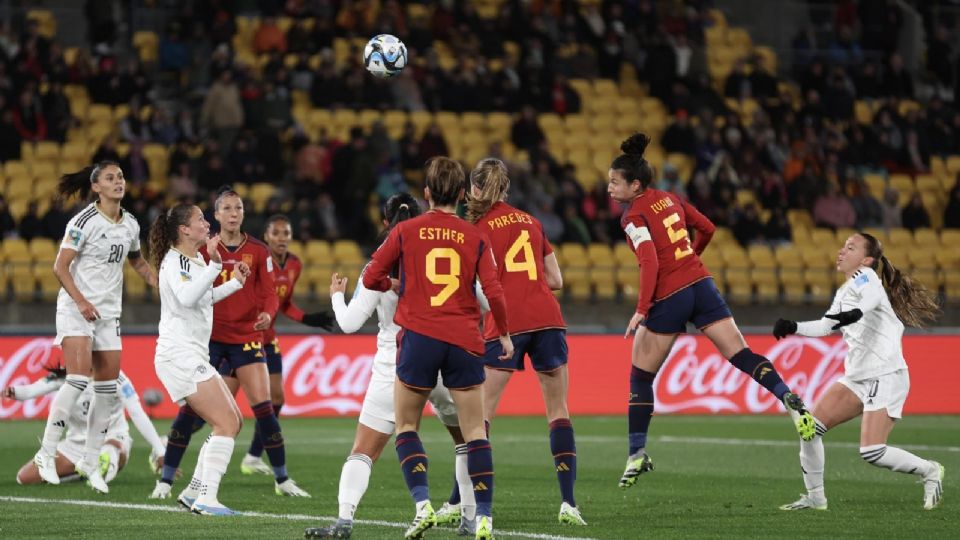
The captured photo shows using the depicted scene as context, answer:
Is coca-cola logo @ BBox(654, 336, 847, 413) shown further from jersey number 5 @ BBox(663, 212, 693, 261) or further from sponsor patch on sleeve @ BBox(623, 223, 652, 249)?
sponsor patch on sleeve @ BBox(623, 223, 652, 249)

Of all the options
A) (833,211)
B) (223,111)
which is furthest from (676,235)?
(833,211)

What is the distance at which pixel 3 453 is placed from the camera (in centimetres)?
1541

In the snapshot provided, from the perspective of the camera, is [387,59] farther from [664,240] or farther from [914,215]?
[914,215]

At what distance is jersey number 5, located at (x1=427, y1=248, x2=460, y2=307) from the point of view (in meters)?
8.51

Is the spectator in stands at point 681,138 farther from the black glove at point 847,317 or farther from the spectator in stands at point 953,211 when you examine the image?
the black glove at point 847,317

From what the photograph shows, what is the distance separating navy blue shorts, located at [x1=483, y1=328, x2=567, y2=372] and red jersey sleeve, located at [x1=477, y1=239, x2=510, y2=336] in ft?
4.41

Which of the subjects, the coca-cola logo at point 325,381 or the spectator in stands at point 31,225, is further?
the spectator in stands at point 31,225

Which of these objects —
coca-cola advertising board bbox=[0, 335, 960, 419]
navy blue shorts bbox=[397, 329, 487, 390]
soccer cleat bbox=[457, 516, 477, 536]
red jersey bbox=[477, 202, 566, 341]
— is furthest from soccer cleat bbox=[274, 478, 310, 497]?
coca-cola advertising board bbox=[0, 335, 960, 419]

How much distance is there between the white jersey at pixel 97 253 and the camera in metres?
12.0

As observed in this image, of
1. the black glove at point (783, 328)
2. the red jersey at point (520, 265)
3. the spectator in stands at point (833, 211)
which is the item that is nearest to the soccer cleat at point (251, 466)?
the red jersey at point (520, 265)

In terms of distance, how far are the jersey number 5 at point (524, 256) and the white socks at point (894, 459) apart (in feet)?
9.47

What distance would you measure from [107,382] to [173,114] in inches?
552

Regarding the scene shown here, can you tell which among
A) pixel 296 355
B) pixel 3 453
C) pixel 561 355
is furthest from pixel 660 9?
pixel 561 355

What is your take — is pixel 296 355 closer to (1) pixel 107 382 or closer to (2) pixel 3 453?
(2) pixel 3 453
